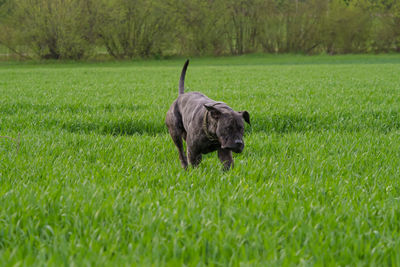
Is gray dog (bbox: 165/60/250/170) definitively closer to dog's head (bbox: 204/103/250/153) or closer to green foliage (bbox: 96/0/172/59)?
dog's head (bbox: 204/103/250/153)

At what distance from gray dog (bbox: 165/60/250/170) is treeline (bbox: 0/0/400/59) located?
4341cm

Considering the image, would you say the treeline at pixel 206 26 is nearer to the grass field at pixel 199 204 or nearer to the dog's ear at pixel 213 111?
the grass field at pixel 199 204

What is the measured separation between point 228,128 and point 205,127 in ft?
1.32

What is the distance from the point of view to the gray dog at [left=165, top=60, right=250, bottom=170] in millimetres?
3566

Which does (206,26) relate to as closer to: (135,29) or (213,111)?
(135,29)

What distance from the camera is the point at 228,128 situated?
3561 millimetres

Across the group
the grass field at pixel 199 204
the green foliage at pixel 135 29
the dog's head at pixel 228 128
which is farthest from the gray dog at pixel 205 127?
the green foliage at pixel 135 29

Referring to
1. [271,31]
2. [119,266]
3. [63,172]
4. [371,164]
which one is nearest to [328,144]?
[371,164]

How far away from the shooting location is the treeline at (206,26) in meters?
44.4

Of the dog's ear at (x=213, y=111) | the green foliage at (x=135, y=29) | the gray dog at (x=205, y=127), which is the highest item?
the green foliage at (x=135, y=29)

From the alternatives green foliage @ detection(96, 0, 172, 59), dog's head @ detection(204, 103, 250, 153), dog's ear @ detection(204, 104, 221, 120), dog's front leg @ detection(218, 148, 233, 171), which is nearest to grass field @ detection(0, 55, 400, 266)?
dog's front leg @ detection(218, 148, 233, 171)

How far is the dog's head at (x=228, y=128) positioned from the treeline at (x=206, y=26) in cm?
4462

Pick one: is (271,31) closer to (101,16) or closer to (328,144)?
(101,16)

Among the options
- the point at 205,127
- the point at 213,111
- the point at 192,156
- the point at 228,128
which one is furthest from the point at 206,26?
the point at 228,128
